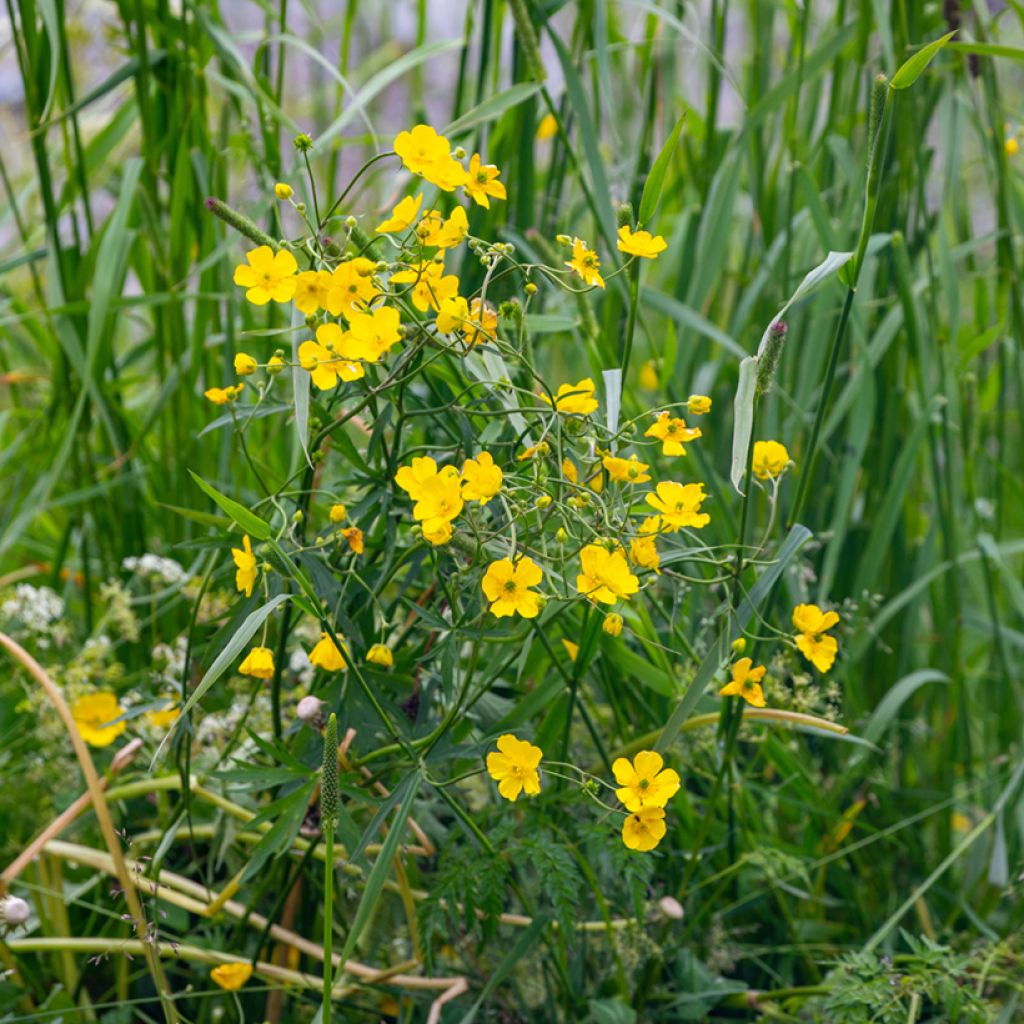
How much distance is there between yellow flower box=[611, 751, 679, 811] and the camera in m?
0.70

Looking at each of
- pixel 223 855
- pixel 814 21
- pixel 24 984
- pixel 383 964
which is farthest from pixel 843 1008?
pixel 814 21

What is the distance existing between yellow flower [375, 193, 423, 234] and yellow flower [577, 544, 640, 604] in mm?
219

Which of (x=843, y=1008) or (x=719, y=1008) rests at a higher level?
(x=843, y=1008)

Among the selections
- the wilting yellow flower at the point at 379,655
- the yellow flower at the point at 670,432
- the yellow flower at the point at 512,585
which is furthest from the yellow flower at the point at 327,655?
the yellow flower at the point at 670,432

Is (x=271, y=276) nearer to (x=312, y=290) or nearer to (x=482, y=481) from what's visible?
(x=312, y=290)

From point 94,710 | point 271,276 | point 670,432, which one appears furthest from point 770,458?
point 94,710

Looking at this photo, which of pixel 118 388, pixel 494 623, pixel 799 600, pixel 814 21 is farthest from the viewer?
pixel 814 21

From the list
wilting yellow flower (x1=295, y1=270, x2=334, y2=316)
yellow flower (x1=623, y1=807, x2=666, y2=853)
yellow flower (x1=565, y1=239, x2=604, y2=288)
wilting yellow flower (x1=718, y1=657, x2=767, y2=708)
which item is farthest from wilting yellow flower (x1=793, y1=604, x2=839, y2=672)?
wilting yellow flower (x1=295, y1=270, x2=334, y2=316)

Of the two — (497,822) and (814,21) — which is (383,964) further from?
(814,21)

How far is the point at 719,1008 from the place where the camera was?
41.2 inches

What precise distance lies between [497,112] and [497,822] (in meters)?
0.57

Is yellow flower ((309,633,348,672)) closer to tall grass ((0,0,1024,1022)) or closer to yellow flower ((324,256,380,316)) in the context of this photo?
tall grass ((0,0,1024,1022))

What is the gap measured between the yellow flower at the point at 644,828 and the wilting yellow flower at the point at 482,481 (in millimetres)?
200

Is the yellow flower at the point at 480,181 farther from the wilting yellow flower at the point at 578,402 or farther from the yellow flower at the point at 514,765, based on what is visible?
the yellow flower at the point at 514,765
